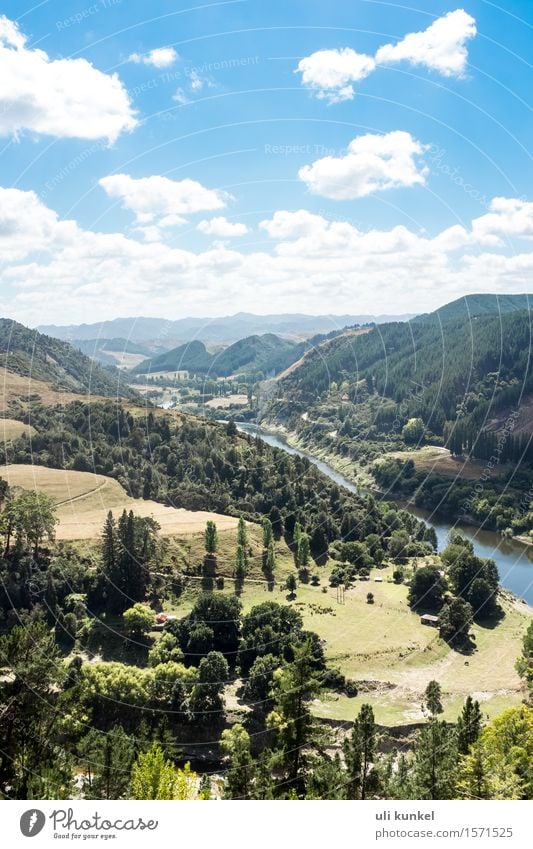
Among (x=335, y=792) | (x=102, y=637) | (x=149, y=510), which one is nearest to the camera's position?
(x=335, y=792)

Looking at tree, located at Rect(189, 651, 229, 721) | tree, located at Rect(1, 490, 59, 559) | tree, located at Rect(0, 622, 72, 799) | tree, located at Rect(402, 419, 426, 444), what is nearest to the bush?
tree, located at Rect(189, 651, 229, 721)

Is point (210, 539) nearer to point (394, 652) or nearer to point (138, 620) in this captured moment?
point (138, 620)

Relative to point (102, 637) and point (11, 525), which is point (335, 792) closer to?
point (102, 637)

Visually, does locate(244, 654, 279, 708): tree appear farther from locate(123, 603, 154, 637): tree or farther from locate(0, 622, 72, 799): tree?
locate(0, 622, 72, 799): tree

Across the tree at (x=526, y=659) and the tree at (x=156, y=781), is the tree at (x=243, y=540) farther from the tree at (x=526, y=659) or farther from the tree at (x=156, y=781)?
the tree at (x=156, y=781)

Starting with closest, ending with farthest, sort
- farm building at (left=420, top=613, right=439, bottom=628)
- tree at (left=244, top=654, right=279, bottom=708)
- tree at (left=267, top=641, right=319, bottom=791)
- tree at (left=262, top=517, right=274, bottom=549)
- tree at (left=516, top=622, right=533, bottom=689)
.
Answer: tree at (left=267, top=641, right=319, bottom=791)
tree at (left=244, top=654, right=279, bottom=708)
tree at (left=516, top=622, right=533, bottom=689)
farm building at (left=420, top=613, right=439, bottom=628)
tree at (left=262, top=517, right=274, bottom=549)
